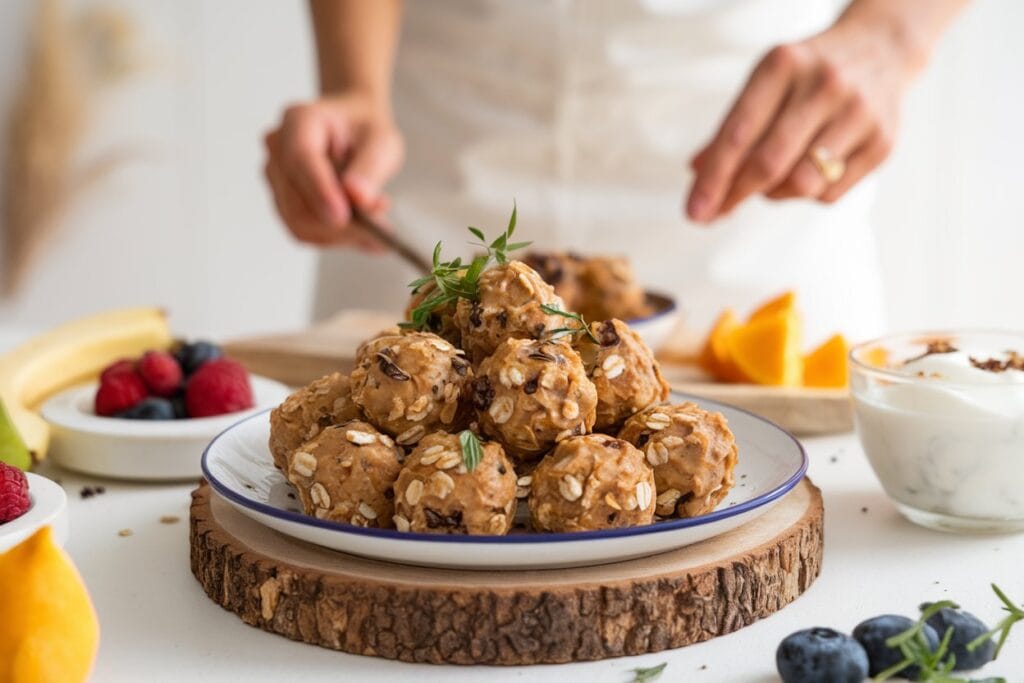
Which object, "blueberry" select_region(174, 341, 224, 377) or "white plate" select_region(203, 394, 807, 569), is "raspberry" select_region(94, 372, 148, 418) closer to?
"blueberry" select_region(174, 341, 224, 377)

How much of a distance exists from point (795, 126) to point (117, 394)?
4.87 ft

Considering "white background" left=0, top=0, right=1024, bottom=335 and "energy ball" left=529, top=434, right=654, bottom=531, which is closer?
"energy ball" left=529, top=434, right=654, bottom=531

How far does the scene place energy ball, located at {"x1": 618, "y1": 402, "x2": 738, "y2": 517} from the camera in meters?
1.55

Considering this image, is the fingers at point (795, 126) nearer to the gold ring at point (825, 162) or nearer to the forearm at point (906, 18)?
the gold ring at point (825, 162)

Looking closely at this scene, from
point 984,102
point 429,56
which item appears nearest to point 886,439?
point 429,56

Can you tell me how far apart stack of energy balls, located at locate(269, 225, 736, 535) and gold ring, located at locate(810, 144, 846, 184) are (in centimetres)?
119

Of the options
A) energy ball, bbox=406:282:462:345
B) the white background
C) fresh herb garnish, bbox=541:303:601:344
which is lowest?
the white background

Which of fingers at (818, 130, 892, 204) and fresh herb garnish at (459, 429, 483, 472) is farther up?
fingers at (818, 130, 892, 204)

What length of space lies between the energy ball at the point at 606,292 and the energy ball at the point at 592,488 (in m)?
1.19

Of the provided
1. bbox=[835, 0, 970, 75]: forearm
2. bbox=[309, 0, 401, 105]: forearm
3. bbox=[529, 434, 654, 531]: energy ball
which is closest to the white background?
bbox=[309, 0, 401, 105]: forearm

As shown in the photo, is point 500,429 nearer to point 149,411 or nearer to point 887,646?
point 887,646

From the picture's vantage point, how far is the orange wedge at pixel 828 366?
2555mm

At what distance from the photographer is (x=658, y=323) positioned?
269 cm

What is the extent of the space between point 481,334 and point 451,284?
0.09 metres
